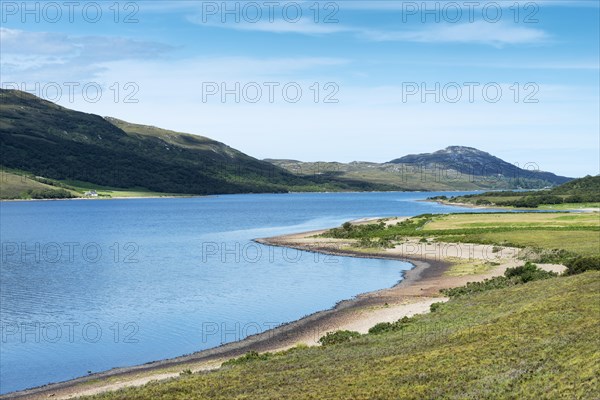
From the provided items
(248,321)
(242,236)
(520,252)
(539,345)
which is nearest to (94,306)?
(248,321)

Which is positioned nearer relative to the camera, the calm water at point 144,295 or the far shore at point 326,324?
the far shore at point 326,324

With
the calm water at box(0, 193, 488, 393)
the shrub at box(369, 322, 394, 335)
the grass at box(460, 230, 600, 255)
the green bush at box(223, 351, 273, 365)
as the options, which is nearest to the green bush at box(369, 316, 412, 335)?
the shrub at box(369, 322, 394, 335)

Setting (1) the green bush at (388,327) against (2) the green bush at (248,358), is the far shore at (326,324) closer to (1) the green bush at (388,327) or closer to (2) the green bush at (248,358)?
(2) the green bush at (248,358)

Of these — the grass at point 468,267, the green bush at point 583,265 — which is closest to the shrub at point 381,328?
the green bush at point 583,265

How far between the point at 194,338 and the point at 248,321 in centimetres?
684

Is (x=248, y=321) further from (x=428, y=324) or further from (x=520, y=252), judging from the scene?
(x=520, y=252)

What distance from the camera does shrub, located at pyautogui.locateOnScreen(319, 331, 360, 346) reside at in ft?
132

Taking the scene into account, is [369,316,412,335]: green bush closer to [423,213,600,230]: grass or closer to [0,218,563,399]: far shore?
[0,218,563,399]: far shore

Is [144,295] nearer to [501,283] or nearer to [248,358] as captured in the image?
[248,358]

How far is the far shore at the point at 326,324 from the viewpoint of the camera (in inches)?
1436

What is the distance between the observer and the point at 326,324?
167 ft

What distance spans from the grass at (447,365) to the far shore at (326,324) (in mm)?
5011

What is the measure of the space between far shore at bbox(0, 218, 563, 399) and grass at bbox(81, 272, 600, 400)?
16.4 feet

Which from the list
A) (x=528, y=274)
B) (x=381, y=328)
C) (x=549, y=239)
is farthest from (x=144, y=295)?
(x=549, y=239)
